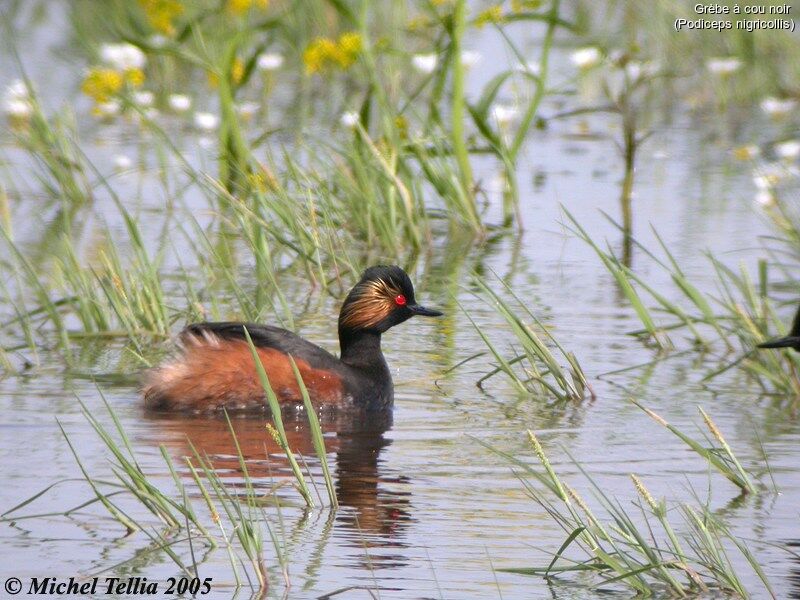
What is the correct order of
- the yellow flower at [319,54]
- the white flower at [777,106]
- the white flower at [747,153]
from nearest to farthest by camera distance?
1. the yellow flower at [319,54]
2. the white flower at [747,153]
3. the white flower at [777,106]

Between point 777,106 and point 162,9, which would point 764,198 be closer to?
point 777,106

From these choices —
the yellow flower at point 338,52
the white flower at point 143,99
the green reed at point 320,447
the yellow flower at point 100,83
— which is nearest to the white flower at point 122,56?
the white flower at point 143,99

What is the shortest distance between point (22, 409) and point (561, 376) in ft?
8.02

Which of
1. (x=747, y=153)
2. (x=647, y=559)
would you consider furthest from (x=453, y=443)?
(x=747, y=153)

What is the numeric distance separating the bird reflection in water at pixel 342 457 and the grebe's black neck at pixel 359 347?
1.32ft

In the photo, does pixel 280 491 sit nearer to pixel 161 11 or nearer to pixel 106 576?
pixel 106 576

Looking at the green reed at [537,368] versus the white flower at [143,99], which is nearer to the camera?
the green reed at [537,368]

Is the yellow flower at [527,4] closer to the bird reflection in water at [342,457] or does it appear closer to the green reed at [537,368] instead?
the green reed at [537,368]

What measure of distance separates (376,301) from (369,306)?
0.04m

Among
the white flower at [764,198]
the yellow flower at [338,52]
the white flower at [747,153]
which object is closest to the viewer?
the yellow flower at [338,52]

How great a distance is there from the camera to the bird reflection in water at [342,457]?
5.77m

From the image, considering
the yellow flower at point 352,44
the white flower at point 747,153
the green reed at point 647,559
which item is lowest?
the green reed at point 647,559

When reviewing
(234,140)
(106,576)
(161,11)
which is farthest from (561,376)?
(161,11)

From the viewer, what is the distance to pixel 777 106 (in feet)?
51.6
